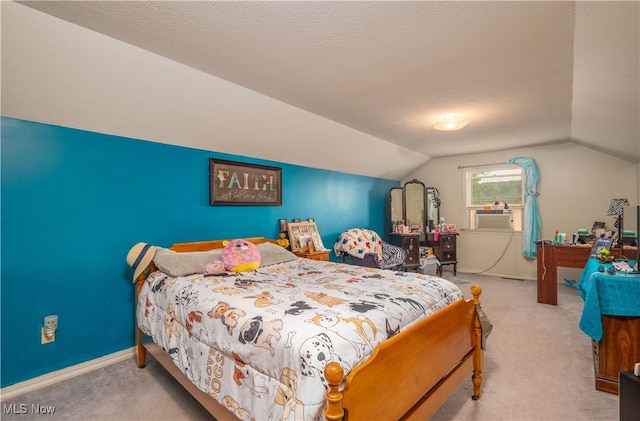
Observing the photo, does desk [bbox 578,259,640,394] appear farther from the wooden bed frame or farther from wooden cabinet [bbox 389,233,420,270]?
wooden cabinet [bbox 389,233,420,270]

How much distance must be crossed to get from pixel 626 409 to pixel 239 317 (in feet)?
5.61

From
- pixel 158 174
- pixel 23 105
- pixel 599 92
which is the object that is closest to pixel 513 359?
pixel 599 92

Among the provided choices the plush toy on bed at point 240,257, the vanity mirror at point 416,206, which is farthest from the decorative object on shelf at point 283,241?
the vanity mirror at point 416,206

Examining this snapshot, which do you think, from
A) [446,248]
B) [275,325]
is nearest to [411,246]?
[446,248]

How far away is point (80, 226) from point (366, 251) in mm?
3608

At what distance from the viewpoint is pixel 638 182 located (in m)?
4.52

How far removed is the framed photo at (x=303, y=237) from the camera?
4.15 meters

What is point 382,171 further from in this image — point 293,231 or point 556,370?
point 556,370

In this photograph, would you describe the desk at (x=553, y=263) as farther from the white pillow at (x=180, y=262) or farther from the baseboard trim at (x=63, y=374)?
the baseboard trim at (x=63, y=374)

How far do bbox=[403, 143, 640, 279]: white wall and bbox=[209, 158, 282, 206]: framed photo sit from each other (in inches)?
151

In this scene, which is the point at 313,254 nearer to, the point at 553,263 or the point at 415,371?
the point at 415,371

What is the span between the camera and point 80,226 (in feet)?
8.32

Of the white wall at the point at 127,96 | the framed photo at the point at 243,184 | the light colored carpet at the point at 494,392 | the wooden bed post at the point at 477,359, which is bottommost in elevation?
the light colored carpet at the point at 494,392

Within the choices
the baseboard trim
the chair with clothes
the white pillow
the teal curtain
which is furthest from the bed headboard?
the teal curtain
